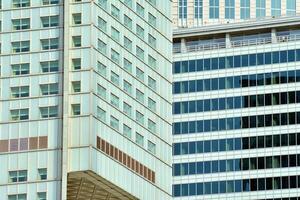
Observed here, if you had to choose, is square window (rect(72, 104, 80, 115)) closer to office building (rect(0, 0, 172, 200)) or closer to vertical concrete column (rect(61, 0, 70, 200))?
office building (rect(0, 0, 172, 200))

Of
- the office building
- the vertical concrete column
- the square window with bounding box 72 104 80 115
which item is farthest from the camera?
the square window with bounding box 72 104 80 115

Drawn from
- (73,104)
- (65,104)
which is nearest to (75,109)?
(73,104)

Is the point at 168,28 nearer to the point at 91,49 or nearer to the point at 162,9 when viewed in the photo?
the point at 162,9

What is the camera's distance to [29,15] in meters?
153

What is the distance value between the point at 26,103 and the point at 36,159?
244 inches

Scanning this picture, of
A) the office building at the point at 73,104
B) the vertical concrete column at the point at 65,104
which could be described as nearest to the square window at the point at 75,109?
the office building at the point at 73,104

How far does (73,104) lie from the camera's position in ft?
487

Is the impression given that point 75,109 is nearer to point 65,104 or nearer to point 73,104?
point 73,104

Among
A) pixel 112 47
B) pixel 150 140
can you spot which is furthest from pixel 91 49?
pixel 150 140

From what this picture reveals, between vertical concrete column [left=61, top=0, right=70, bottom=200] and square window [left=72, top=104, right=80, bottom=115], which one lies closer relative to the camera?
vertical concrete column [left=61, top=0, right=70, bottom=200]

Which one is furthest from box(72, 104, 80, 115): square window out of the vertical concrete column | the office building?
the vertical concrete column

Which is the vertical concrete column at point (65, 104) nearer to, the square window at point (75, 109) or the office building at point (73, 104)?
the office building at point (73, 104)

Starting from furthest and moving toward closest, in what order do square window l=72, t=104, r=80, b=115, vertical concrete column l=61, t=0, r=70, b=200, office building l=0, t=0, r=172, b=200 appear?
square window l=72, t=104, r=80, b=115 → office building l=0, t=0, r=172, b=200 → vertical concrete column l=61, t=0, r=70, b=200

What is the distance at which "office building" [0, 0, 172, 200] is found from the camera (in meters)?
147
